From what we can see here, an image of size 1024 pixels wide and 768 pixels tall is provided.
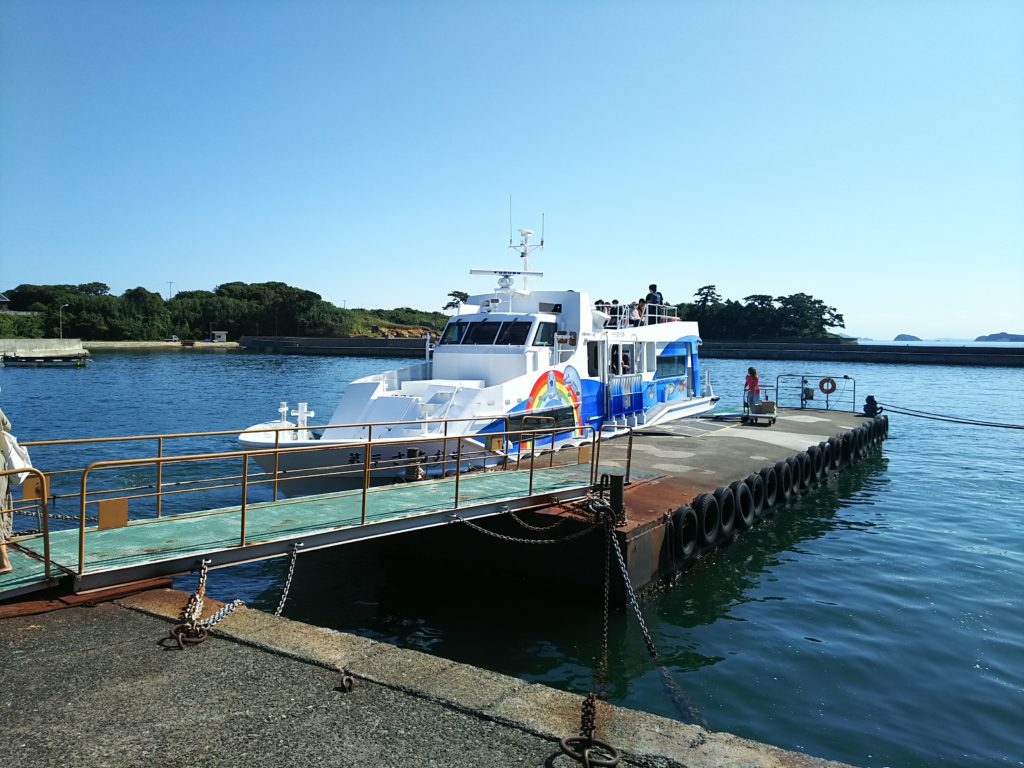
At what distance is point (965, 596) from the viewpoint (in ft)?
38.1

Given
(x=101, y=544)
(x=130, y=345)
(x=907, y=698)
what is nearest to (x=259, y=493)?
(x=101, y=544)

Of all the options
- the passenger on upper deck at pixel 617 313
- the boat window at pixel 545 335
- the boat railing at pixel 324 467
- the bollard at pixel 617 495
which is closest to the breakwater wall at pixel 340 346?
the passenger on upper deck at pixel 617 313

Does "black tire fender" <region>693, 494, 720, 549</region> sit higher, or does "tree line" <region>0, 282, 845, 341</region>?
"tree line" <region>0, 282, 845, 341</region>

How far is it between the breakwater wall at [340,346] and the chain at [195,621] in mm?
97621

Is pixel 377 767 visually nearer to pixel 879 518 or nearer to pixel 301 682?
pixel 301 682

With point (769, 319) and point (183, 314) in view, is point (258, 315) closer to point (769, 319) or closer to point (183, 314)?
point (183, 314)

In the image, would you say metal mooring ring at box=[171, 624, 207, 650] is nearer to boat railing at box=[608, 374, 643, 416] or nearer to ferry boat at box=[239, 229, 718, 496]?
ferry boat at box=[239, 229, 718, 496]

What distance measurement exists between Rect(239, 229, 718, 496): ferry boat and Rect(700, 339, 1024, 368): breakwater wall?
7405 centimetres

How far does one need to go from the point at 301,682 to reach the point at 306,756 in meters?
0.98

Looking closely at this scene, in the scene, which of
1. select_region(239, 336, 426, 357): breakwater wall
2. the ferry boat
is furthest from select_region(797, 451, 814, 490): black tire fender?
select_region(239, 336, 426, 357): breakwater wall

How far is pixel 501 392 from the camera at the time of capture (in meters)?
14.9

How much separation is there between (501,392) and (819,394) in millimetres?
48374

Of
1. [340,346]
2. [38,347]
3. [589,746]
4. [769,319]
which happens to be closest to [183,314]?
[340,346]

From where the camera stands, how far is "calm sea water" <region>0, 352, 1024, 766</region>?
7.74 m
